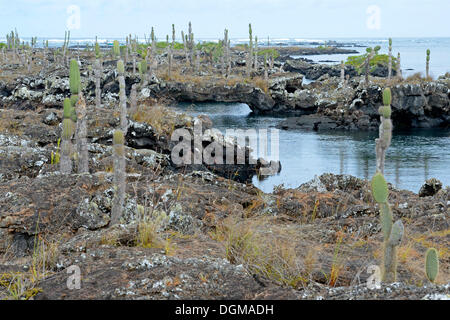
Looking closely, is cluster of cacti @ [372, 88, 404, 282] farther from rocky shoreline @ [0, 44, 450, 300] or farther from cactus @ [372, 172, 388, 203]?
rocky shoreline @ [0, 44, 450, 300]

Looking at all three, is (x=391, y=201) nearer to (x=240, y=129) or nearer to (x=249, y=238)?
(x=249, y=238)

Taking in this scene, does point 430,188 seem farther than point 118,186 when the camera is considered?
Yes

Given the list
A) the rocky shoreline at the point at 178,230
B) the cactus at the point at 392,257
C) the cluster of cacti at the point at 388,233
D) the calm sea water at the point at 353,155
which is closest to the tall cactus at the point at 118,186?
the rocky shoreline at the point at 178,230

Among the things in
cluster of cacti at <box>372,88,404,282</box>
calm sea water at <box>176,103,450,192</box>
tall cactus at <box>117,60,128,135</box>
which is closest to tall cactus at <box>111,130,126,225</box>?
cluster of cacti at <box>372,88,404,282</box>

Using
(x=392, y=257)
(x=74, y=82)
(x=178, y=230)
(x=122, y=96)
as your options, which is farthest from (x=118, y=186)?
(x=122, y=96)

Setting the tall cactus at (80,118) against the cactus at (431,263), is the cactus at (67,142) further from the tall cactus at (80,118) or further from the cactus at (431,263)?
the cactus at (431,263)

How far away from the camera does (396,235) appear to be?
533cm

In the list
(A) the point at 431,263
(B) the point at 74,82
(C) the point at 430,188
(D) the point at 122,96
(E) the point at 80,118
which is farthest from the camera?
(D) the point at 122,96

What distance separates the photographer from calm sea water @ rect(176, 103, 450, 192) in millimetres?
26234

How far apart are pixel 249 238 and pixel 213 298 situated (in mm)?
1661

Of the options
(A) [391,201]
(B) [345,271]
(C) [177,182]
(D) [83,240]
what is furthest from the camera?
(A) [391,201]

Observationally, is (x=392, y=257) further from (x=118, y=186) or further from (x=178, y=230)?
(x=118, y=186)

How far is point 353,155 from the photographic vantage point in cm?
3291

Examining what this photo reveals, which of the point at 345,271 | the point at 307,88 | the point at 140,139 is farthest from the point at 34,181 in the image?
the point at 307,88
